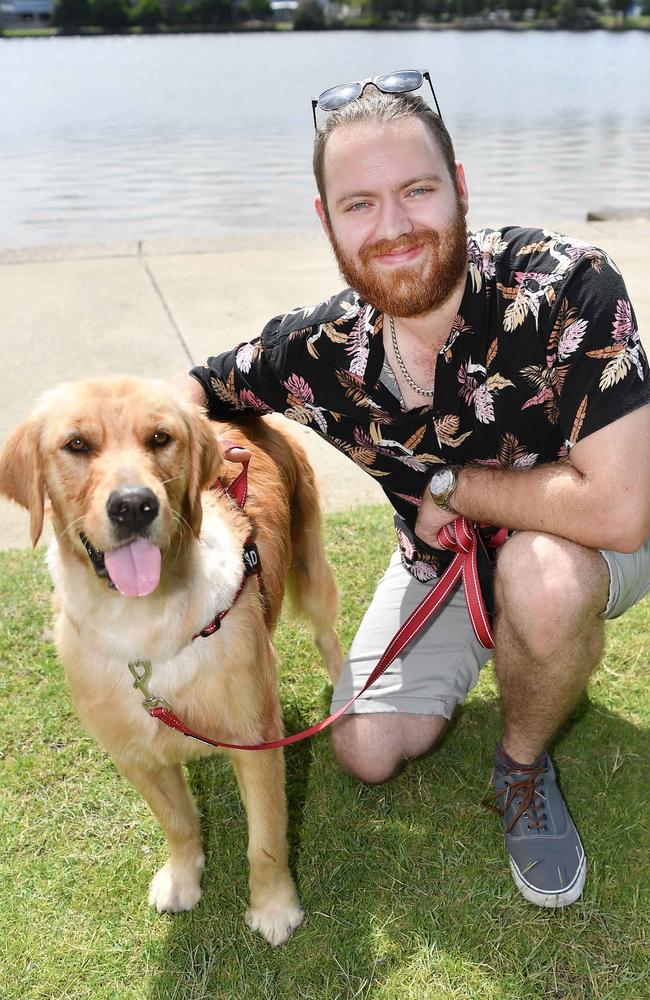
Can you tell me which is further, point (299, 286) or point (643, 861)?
point (299, 286)

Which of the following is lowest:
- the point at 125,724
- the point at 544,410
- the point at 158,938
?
the point at 158,938

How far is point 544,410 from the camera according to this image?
2.79 m

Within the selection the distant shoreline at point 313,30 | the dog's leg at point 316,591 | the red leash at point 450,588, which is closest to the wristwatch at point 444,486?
the red leash at point 450,588

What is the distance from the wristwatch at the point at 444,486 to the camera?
2859mm

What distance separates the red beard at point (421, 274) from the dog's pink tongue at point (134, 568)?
3.65ft

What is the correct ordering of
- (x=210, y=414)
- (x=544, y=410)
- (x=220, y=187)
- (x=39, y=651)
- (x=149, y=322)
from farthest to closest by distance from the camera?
(x=220, y=187)
(x=149, y=322)
(x=39, y=651)
(x=210, y=414)
(x=544, y=410)

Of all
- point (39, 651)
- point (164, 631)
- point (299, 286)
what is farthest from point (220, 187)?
point (164, 631)

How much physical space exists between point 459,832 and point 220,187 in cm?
1323

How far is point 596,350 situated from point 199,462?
120 centimetres

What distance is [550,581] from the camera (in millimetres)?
2654

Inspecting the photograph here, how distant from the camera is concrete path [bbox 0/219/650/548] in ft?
19.2

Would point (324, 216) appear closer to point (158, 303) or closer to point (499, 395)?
point (499, 395)

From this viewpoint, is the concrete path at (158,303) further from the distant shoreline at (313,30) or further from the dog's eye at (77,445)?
the distant shoreline at (313,30)

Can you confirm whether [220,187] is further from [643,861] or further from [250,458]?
[643,861]
